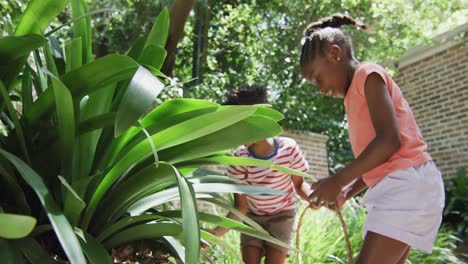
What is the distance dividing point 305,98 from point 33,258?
8917mm

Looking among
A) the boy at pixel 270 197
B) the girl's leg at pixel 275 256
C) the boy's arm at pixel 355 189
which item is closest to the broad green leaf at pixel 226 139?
the boy's arm at pixel 355 189

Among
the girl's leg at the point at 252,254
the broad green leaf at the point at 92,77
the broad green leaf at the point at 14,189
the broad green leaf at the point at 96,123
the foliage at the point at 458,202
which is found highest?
the broad green leaf at the point at 92,77

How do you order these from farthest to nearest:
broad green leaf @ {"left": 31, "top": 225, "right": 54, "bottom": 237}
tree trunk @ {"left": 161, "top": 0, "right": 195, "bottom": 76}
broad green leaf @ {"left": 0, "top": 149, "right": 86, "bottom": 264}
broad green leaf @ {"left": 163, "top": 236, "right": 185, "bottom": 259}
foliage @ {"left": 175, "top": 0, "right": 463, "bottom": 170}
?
foliage @ {"left": 175, "top": 0, "right": 463, "bottom": 170}, tree trunk @ {"left": 161, "top": 0, "right": 195, "bottom": 76}, broad green leaf @ {"left": 163, "top": 236, "right": 185, "bottom": 259}, broad green leaf @ {"left": 31, "top": 225, "right": 54, "bottom": 237}, broad green leaf @ {"left": 0, "top": 149, "right": 86, "bottom": 264}

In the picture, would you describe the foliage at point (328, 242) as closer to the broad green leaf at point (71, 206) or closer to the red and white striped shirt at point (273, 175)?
the red and white striped shirt at point (273, 175)

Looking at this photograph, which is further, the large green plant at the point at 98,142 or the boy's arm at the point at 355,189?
the boy's arm at the point at 355,189

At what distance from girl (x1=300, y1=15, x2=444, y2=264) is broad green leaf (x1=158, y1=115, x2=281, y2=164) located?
1.97 feet

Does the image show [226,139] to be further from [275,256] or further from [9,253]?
[275,256]

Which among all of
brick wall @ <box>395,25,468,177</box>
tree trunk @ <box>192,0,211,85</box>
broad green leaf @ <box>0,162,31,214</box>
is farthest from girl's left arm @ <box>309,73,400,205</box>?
brick wall @ <box>395,25,468,177</box>

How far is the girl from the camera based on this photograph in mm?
2014

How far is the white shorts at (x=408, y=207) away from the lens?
203 cm

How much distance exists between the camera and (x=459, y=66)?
9.32 m

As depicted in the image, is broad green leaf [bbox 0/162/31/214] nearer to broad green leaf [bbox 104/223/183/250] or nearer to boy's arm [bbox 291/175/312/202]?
broad green leaf [bbox 104/223/183/250]

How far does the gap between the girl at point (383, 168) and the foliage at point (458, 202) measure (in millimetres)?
6256

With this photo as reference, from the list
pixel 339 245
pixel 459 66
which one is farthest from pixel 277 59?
pixel 339 245
